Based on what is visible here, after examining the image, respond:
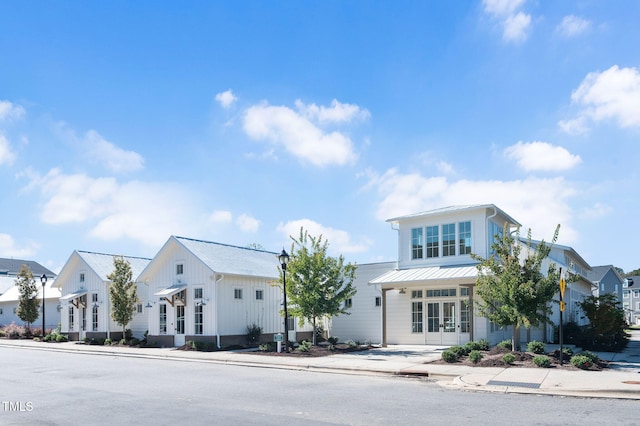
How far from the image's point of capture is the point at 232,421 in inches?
388

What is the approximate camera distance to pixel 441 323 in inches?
1050

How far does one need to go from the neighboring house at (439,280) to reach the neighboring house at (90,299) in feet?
52.0

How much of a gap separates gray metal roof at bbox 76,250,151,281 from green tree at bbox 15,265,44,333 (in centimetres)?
722

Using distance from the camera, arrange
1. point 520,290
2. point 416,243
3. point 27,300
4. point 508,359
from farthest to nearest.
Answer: point 27,300, point 416,243, point 520,290, point 508,359

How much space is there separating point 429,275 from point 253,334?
9.86m

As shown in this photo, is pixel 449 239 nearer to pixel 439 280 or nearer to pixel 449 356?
pixel 439 280

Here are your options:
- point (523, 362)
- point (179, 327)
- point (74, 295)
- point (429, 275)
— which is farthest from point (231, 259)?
point (523, 362)

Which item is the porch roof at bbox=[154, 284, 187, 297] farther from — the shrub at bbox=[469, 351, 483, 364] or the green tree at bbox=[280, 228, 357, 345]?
the shrub at bbox=[469, 351, 483, 364]

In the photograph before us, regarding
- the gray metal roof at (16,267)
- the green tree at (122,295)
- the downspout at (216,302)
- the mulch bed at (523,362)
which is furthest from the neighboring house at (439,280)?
the gray metal roof at (16,267)

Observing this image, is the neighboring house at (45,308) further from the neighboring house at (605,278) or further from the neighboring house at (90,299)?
the neighboring house at (605,278)

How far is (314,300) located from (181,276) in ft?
27.3

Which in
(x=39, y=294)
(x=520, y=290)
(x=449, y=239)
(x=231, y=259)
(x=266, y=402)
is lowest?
(x=39, y=294)

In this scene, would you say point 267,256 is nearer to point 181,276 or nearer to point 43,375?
point 181,276

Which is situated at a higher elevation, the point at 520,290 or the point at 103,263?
the point at 103,263
